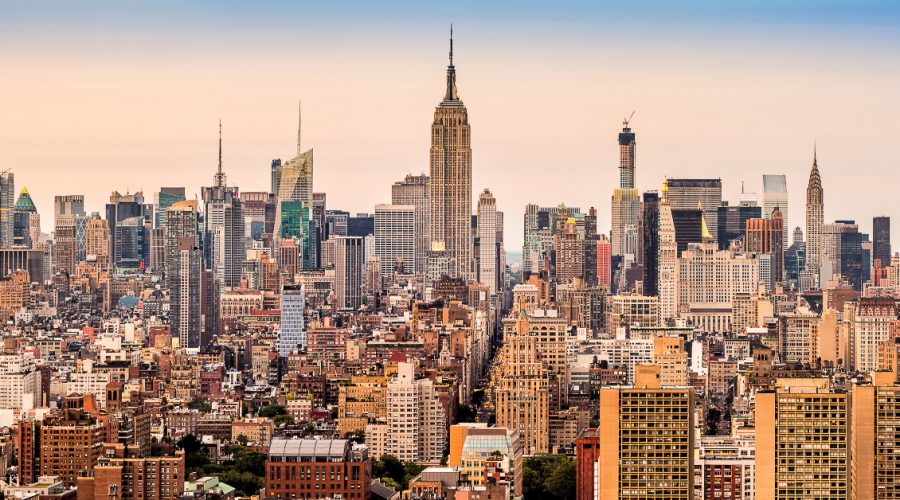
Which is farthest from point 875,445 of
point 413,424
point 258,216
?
point 258,216

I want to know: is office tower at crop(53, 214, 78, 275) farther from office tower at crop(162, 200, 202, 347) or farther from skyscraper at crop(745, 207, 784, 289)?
skyscraper at crop(745, 207, 784, 289)

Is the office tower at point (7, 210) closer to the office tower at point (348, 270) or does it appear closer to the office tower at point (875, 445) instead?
the office tower at point (348, 270)

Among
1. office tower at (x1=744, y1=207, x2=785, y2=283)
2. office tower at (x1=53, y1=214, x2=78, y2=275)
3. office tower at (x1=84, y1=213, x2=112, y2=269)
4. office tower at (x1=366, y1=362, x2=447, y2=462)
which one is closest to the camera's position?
office tower at (x1=366, y1=362, x2=447, y2=462)

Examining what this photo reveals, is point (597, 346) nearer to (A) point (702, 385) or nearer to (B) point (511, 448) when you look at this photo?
(A) point (702, 385)

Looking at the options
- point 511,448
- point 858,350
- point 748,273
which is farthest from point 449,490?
point 748,273

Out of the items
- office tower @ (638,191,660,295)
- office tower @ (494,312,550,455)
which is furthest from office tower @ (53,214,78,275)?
office tower @ (494,312,550,455)

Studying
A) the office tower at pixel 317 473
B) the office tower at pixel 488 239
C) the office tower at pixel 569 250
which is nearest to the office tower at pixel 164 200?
the office tower at pixel 488 239
